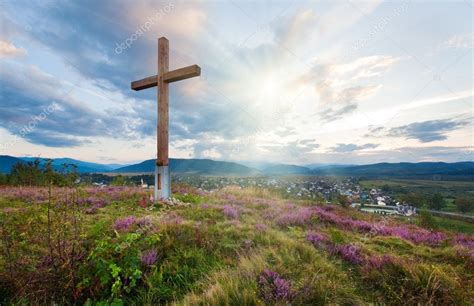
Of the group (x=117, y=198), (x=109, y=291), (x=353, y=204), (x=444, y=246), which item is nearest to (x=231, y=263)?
(x=109, y=291)

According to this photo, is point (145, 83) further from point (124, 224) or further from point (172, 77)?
point (124, 224)

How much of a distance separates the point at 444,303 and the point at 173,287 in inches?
151

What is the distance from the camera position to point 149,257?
12.4 ft

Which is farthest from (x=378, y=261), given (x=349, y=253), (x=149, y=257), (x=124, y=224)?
(x=124, y=224)

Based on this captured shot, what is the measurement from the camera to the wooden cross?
854 centimetres

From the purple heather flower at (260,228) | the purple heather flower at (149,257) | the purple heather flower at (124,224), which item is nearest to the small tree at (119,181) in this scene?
the purple heather flower at (124,224)

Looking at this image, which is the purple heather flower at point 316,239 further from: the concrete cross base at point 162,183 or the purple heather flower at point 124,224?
the concrete cross base at point 162,183

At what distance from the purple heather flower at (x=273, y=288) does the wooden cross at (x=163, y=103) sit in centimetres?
628

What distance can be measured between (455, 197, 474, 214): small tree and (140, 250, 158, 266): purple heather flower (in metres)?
16.7

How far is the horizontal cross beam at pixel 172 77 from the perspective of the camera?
8477 mm

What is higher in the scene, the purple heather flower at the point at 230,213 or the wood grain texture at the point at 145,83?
the wood grain texture at the point at 145,83

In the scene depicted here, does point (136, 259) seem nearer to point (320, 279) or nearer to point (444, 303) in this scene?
point (320, 279)

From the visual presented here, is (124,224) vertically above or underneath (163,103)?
underneath

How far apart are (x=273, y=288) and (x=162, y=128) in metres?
7.59
